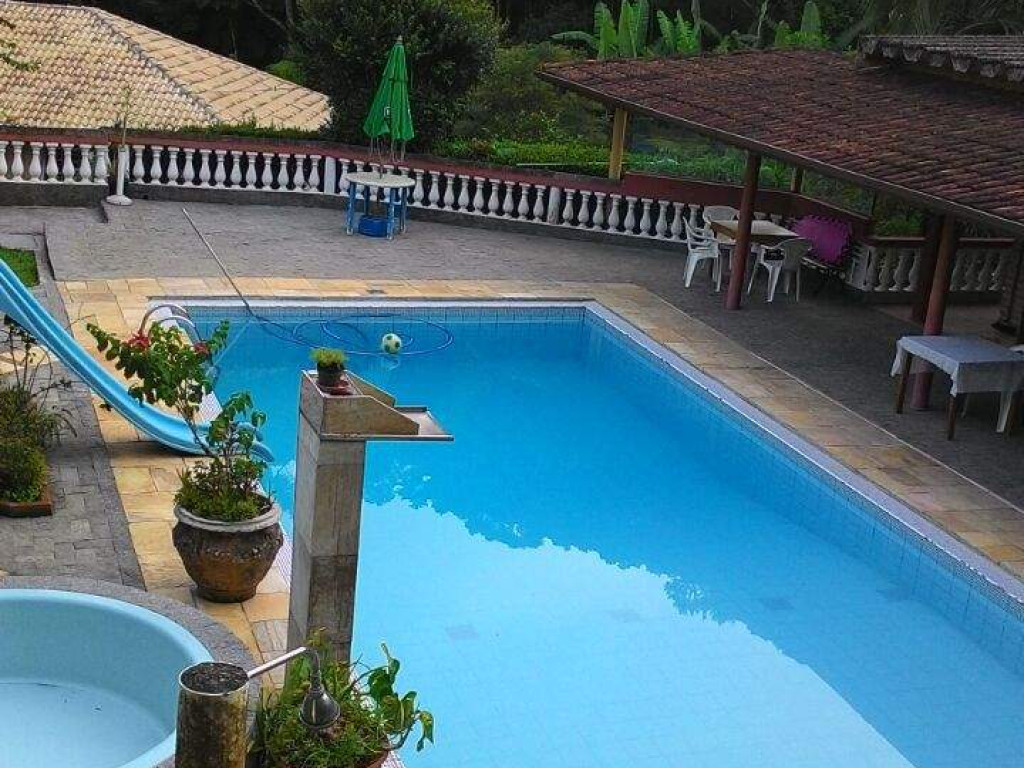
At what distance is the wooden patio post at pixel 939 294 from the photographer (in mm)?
13172

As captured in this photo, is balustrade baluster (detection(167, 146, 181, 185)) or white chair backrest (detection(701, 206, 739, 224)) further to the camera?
balustrade baluster (detection(167, 146, 181, 185))

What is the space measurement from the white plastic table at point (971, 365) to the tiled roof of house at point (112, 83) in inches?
605

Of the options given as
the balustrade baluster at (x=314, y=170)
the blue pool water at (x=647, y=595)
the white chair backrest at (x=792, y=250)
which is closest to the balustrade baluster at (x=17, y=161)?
the balustrade baluster at (x=314, y=170)

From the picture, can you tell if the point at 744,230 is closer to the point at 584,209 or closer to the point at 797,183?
the point at 797,183

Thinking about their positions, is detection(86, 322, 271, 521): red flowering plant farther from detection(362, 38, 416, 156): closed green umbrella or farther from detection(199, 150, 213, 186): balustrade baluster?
detection(199, 150, 213, 186): balustrade baluster

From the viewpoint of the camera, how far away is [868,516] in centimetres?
1122

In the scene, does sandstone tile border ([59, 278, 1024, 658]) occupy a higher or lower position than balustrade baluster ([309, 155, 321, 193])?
lower

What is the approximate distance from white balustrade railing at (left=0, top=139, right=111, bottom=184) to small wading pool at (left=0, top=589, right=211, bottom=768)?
44.1ft

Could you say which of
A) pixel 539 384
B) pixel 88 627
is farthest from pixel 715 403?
pixel 88 627

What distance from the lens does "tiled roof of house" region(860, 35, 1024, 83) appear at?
1502 centimetres

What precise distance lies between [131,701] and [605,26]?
81.9 feet

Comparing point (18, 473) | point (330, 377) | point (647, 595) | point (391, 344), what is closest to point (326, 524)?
point (330, 377)

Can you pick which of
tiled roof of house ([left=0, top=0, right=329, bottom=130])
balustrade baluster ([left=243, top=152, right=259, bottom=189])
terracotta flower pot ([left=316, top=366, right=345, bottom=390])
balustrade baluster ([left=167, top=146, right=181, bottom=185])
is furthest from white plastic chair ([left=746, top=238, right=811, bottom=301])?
terracotta flower pot ([left=316, top=366, right=345, bottom=390])

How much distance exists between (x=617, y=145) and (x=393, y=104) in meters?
3.39
